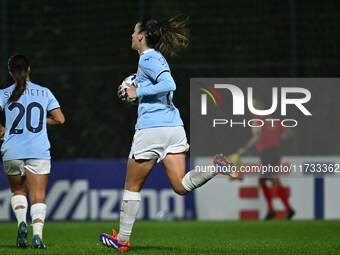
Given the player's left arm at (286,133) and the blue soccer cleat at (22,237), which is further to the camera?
the player's left arm at (286,133)

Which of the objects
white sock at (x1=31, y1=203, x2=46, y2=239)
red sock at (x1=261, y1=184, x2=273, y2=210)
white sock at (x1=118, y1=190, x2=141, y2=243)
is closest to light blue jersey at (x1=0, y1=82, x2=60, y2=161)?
white sock at (x1=31, y1=203, x2=46, y2=239)

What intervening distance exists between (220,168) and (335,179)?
6.18m

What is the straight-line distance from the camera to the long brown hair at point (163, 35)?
23.5 feet

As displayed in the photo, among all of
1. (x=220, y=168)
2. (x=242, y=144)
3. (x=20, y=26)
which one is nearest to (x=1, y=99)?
(x=220, y=168)

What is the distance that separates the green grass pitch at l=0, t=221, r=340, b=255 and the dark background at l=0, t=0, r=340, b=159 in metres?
2.94

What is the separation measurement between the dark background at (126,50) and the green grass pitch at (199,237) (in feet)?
9.66

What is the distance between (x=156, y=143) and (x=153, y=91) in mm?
463

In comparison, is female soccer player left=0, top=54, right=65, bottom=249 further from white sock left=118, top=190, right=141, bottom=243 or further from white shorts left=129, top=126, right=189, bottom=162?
white shorts left=129, top=126, right=189, bottom=162

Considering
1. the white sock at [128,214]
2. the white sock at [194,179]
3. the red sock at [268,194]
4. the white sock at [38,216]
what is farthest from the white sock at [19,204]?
the red sock at [268,194]

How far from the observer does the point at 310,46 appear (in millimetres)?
14586

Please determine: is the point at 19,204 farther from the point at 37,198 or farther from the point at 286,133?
the point at 286,133

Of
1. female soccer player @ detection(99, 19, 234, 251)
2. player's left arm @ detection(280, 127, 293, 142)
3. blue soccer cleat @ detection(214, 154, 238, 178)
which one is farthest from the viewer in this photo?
player's left arm @ detection(280, 127, 293, 142)

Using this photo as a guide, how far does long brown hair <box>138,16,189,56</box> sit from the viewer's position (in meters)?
7.15

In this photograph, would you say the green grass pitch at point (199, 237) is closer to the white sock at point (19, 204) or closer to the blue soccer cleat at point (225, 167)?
the white sock at point (19, 204)
